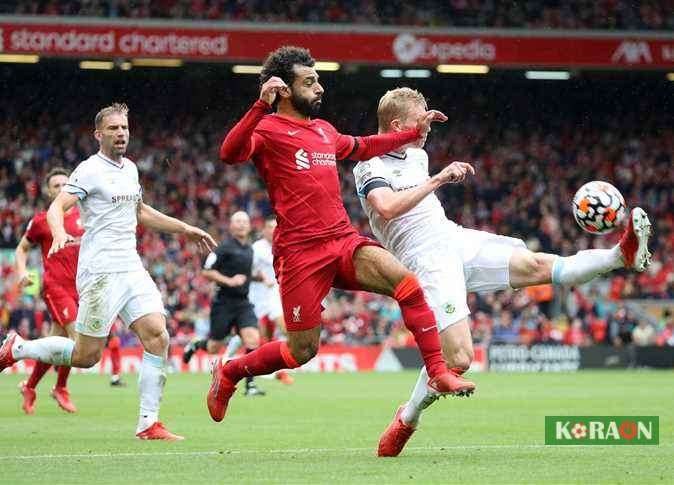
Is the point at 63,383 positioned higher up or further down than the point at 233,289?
further down

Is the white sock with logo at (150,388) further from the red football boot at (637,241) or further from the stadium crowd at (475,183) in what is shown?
the stadium crowd at (475,183)

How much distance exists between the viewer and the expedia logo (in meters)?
34.1

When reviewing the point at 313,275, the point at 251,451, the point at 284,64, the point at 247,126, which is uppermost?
the point at 284,64

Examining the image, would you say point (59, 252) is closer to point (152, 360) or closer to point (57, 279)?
point (57, 279)

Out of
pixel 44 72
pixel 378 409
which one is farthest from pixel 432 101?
pixel 378 409

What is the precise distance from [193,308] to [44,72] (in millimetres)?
12142

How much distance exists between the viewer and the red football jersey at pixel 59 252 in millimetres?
13430

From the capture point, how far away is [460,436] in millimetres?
10070

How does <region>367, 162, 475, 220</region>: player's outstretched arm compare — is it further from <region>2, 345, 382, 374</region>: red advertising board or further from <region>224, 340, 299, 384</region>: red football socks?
<region>2, 345, 382, 374</region>: red advertising board

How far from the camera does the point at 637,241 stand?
25.1 feet

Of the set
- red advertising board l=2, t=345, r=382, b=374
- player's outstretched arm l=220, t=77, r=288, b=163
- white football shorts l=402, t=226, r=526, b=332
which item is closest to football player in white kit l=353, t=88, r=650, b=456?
white football shorts l=402, t=226, r=526, b=332

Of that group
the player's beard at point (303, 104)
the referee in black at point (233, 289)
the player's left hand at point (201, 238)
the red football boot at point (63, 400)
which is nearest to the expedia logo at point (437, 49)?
the referee in black at point (233, 289)

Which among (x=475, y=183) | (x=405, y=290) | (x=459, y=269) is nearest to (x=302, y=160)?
(x=405, y=290)

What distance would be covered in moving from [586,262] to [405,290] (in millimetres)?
1245
